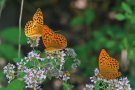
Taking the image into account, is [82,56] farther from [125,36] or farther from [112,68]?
[112,68]

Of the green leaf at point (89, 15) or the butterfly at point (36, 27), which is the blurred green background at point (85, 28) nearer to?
the green leaf at point (89, 15)

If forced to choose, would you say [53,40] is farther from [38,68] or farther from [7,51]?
[7,51]

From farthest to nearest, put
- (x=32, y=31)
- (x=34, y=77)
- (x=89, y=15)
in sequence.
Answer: (x=89, y=15)
(x=32, y=31)
(x=34, y=77)

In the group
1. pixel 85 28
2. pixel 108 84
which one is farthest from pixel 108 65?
pixel 85 28

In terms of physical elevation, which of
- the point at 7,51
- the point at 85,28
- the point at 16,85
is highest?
the point at 85,28

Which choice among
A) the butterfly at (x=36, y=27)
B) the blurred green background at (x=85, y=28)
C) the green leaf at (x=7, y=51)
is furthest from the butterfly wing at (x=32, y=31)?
the green leaf at (x=7, y=51)

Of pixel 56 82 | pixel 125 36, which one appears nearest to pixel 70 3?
pixel 56 82

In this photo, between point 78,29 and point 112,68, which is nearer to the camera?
point 112,68
